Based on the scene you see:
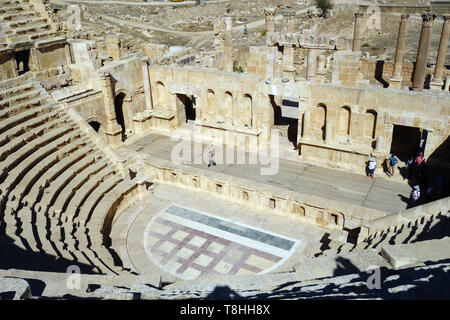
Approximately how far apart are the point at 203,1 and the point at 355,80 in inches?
1831

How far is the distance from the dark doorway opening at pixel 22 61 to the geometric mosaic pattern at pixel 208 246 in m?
10.0

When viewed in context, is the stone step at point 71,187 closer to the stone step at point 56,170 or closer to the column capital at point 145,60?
the stone step at point 56,170

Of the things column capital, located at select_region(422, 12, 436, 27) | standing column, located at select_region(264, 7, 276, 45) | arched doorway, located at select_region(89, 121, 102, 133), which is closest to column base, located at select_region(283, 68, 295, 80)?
standing column, located at select_region(264, 7, 276, 45)

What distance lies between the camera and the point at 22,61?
19.9 metres

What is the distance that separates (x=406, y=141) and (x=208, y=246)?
9069 mm

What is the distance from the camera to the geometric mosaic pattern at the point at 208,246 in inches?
510

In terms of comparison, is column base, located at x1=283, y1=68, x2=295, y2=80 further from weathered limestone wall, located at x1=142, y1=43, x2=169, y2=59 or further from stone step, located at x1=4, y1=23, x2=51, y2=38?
stone step, located at x1=4, y1=23, x2=51, y2=38

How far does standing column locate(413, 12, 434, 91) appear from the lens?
2047 centimetres

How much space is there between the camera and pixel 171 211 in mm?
15781

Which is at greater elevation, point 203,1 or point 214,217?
point 203,1

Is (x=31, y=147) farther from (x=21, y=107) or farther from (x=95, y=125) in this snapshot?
(x=95, y=125)

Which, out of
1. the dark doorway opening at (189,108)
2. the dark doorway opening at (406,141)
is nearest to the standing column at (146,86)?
the dark doorway opening at (189,108)

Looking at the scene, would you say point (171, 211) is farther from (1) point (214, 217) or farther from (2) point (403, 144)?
(2) point (403, 144)

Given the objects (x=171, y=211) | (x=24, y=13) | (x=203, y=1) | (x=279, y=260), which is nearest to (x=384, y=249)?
(x=279, y=260)
